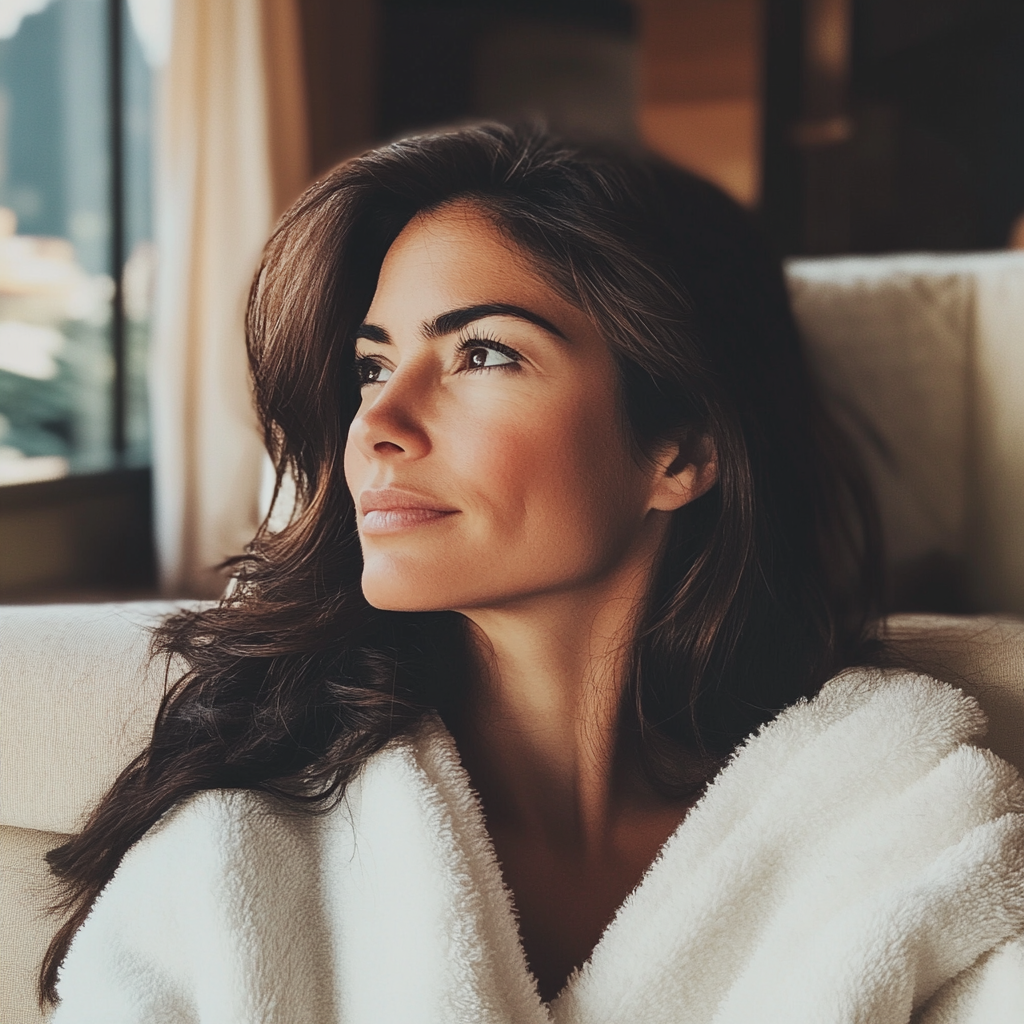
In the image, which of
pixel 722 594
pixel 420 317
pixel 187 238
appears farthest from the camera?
pixel 187 238

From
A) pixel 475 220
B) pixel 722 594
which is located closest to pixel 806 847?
pixel 722 594

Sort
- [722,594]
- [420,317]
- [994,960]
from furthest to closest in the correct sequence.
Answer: [722,594], [420,317], [994,960]

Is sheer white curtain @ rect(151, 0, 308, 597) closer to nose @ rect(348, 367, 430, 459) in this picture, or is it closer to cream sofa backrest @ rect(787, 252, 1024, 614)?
cream sofa backrest @ rect(787, 252, 1024, 614)

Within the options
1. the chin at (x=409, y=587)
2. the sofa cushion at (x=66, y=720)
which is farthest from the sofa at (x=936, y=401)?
the sofa cushion at (x=66, y=720)

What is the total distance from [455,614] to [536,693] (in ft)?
0.39

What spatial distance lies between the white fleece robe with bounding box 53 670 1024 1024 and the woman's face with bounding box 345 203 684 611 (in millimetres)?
177

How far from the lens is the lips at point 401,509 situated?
898mm

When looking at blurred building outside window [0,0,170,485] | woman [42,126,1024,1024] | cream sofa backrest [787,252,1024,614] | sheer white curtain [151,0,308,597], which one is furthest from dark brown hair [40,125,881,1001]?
blurred building outside window [0,0,170,485]

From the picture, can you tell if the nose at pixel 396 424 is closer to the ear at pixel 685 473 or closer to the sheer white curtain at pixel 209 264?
the ear at pixel 685 473

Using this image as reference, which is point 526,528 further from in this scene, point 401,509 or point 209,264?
point 209,264

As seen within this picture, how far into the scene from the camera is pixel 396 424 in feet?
2.95

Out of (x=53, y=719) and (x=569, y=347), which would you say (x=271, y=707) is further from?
(x=569, y=347)

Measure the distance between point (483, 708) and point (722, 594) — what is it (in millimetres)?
250

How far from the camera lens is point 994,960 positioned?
0.80 m
